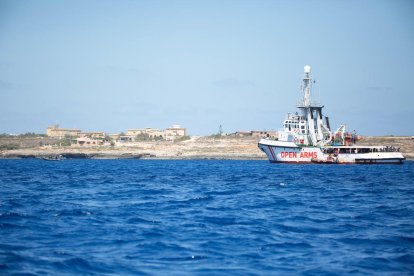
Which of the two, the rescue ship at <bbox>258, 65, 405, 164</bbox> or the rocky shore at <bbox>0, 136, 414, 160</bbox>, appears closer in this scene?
the rescue ship at <bbox>258, 65, 405, 164</bbox>

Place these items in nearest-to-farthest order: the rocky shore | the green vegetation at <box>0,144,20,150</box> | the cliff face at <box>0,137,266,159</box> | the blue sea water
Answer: the blue sea water, the rocky shore, the cliff face at <box>0,137,266,159</box>, the green vegetation at <box>0,144,20,150</box>

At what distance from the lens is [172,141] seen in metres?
189

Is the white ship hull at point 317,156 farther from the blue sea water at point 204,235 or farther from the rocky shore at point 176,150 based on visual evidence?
the blue sea water at point 204,235

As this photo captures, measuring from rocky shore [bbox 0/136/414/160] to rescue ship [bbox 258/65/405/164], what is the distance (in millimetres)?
37372

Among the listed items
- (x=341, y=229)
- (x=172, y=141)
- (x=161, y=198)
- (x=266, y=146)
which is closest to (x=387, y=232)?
(x=341, y=229)

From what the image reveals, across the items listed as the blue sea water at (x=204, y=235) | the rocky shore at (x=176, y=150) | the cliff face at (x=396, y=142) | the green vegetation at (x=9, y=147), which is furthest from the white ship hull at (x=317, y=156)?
the green vegetation at (x=9, y=147)

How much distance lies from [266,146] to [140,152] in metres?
70.9

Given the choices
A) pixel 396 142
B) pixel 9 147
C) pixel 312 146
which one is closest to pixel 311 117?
pixel 312 146

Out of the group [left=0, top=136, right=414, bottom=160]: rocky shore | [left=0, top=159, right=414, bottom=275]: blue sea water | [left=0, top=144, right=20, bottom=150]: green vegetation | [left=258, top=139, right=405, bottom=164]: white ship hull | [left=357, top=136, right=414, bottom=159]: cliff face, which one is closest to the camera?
[left=0, top=159, right=414, bottom=275]: blue sea water

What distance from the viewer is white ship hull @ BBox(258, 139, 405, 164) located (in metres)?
98.7

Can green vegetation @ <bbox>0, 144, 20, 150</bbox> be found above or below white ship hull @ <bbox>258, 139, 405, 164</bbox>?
above

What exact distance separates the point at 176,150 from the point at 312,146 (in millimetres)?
75381

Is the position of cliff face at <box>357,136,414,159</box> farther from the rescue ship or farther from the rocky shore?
the rescue ship

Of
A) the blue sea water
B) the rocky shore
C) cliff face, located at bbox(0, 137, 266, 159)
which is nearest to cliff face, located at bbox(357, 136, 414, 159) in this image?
the rocky shore
